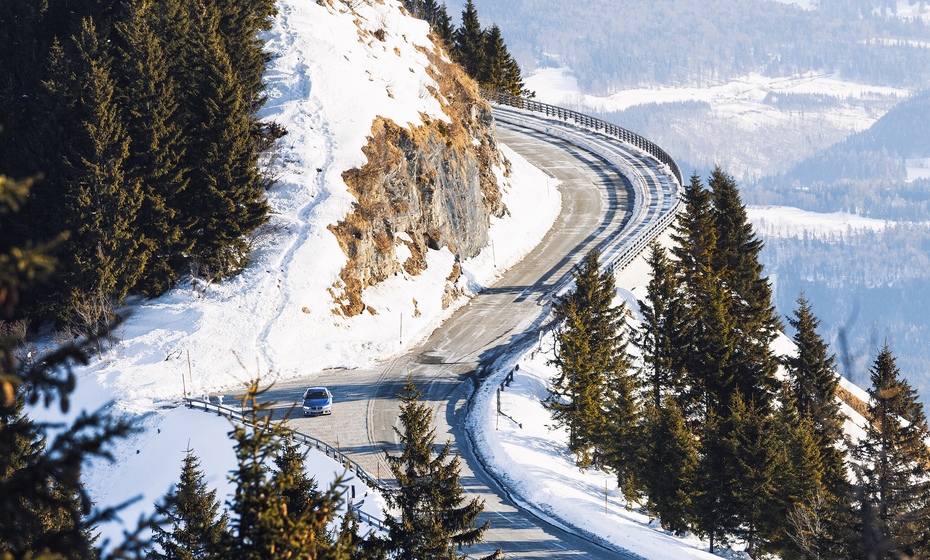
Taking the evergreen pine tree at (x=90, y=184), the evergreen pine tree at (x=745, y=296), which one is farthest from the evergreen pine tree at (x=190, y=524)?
the evergreen pine tree at (x=745, y=296)

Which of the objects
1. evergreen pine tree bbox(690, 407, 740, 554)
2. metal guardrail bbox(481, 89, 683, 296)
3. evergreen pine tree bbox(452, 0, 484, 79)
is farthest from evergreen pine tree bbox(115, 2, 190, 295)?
evergreen pine tree bbox(452, 0, 484, 79)

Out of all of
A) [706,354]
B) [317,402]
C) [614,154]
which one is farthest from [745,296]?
[614,154]

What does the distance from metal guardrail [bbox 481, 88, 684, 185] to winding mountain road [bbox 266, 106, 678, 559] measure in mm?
1332

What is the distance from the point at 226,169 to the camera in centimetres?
4366

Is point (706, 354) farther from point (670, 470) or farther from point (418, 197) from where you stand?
point (418, 197)

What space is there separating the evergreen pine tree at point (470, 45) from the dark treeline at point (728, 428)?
175 feet

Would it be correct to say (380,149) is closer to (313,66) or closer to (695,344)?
(313,66)

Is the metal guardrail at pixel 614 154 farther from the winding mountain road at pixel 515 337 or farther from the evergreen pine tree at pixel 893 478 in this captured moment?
the evergreen pine tree at pixel 893 478

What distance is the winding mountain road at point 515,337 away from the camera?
3012cm

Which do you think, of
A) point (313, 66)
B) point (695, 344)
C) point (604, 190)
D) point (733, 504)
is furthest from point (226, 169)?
point (604, 190)

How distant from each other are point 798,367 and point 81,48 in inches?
1404

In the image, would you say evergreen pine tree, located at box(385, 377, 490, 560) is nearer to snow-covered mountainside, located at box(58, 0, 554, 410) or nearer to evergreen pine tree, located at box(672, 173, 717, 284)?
snow-covered mountainside, located at box(58, 0, 554, 410)

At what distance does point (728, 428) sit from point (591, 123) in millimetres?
58293

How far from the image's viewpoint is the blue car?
122ft
